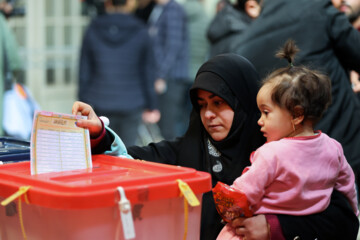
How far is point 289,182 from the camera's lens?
2.16 m

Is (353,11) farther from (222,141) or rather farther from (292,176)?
(292,176)

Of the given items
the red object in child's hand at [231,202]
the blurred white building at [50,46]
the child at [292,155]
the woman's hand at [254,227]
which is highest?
the child at [292,155]

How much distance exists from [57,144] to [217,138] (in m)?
0.73

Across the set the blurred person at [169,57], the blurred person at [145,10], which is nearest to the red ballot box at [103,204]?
the blurred person at [169,57]

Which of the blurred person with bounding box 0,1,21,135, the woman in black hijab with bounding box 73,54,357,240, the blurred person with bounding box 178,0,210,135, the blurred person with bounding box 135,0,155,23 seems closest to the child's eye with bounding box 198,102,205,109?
the woman in black hijab with bounding box 73,54,357,240

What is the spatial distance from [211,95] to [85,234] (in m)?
1.00

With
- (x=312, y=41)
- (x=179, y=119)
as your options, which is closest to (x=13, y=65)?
(x=179, y=119)

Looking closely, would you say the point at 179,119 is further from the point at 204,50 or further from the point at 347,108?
the point at 347,108

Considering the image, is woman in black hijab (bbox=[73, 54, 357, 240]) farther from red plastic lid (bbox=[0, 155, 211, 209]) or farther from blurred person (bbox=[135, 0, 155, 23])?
blurred person (bbox=[135, 0, 155, 23])

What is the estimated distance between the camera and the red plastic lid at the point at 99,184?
168cm

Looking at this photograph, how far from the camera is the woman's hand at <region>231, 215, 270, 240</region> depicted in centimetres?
217

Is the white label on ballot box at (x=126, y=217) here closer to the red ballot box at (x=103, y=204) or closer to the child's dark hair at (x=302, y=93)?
the red ballot box at (x=103, y=204)

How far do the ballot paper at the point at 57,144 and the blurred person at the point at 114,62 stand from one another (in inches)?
143

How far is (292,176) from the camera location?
2.15 m
